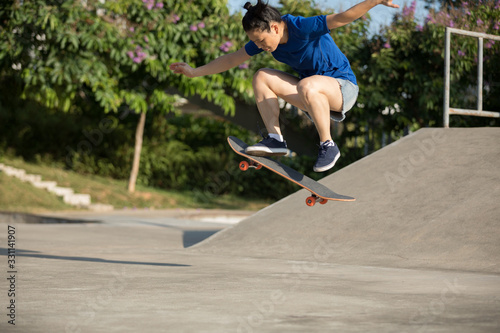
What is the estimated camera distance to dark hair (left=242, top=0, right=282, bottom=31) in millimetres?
5438

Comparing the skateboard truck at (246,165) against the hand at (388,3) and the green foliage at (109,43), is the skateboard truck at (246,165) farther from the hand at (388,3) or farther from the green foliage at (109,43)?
the green foliage at (109,43)

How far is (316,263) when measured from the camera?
8102 mm

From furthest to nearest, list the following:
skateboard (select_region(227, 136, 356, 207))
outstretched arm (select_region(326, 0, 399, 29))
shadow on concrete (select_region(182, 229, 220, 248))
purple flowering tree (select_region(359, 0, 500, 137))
→ 1. purple flowering tree (select_region(359, 0, 500, 137))
2. shadow on concrete (select_region(182, 229, 220, 248))
3. skateboard (select_region(227, 136, 356, 207))
4. outstretched arm (select_region(326, 0, 399, 29))

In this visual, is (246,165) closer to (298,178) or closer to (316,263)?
(298,178)

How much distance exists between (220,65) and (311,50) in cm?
96

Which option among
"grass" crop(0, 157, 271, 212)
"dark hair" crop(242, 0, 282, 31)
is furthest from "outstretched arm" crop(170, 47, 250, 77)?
"grass" crop(0, 157, 271, 212)

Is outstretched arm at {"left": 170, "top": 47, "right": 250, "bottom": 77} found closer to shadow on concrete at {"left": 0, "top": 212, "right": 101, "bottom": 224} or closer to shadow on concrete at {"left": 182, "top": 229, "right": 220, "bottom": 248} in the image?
shadow on concrete at {"left": 182, "top": 229, "right": 220, "bottom": 248}

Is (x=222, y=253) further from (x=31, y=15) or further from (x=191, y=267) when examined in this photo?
(x=31, y=15)

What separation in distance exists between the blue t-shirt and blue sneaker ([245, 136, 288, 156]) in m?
0.60

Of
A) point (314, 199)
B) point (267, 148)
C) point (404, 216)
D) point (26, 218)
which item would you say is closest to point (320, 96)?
point (267, 148)

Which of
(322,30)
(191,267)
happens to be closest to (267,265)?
(191,267)

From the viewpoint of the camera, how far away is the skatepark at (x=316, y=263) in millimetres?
4691

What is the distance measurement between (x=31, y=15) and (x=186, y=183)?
294 inches

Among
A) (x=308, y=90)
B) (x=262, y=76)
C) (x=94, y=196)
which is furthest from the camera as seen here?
(x=94, y=196)
